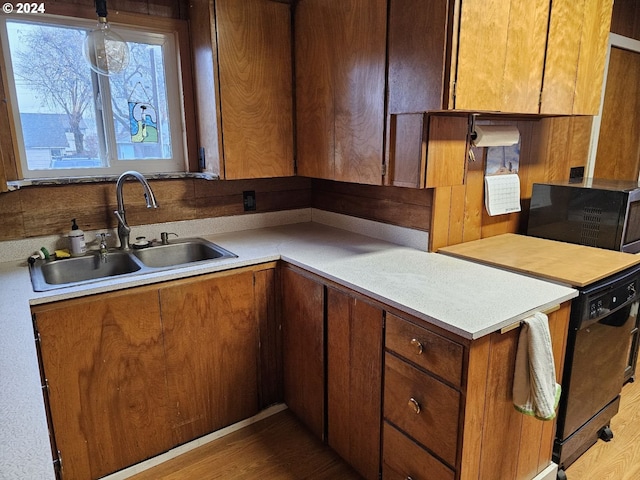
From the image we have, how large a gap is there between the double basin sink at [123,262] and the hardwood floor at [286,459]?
2.90 feet

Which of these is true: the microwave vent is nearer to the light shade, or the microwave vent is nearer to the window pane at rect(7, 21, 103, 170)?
the light shade

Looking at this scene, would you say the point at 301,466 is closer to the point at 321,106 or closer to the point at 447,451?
the point at 447,451

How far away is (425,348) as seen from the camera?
1395 millimetres

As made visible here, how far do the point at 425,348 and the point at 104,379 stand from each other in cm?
126

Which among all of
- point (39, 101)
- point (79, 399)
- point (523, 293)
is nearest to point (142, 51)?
point (39, 101)

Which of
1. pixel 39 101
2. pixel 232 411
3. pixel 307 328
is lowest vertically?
pixel 232 411

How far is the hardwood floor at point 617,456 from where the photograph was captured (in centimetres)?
183

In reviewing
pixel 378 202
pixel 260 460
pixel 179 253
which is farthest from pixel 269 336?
pixel 378 202

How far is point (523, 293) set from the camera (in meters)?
1.52

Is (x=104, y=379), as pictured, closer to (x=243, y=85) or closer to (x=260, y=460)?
(x=260, y=460)

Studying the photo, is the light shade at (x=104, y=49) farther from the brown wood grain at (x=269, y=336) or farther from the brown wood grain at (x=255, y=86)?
the brown wood grain at (x=269, y=336)

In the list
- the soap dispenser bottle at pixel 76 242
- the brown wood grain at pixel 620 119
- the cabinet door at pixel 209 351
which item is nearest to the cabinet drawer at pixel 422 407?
the cabinet door at pixel 209 351

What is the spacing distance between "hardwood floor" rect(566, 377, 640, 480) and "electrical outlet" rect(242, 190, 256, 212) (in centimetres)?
204

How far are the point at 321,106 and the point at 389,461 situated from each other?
1.61 m
